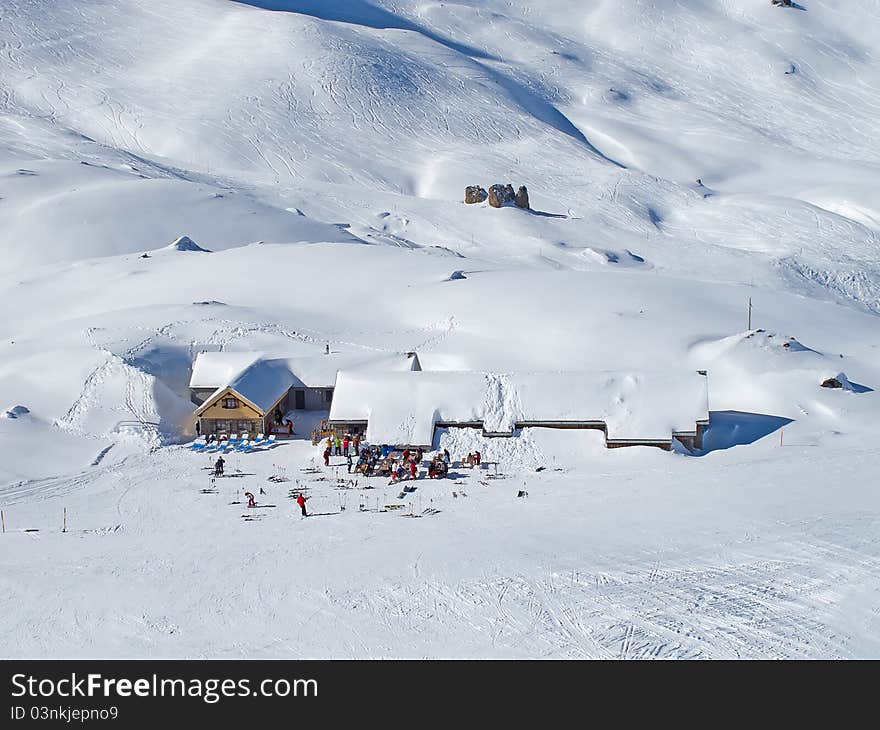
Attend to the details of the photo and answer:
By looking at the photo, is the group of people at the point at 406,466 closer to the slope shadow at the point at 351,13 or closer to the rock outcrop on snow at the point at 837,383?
the rock outcrop on snow at the point at 837,383

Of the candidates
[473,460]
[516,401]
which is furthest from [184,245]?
[473,460]

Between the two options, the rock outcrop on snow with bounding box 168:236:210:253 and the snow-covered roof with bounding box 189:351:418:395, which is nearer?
the snow-covered roof with bounding box 189:351:418:395

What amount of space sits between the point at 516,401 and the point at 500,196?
45.4 m

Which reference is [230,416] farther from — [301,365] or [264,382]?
[301,365]

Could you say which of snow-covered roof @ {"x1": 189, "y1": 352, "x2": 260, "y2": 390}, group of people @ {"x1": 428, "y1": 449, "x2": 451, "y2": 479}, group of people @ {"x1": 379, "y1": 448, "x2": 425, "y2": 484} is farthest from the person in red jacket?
snow-covered roof @ {"x1": 189, "y1": 352, "x2": 260, "y2": 390}

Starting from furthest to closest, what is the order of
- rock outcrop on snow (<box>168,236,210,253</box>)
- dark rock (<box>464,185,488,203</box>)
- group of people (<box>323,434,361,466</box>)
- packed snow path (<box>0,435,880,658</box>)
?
dark rock (<box>464,185,488,203</box>) → rock outcrop on snow (<box>168,236,210,253</box>) → group of people (<box>323,434,361,466</box>) → packed snow path (<box>0,435,880,658</box>)

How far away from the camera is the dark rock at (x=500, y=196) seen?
76.8m

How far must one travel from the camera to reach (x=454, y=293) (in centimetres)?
4669

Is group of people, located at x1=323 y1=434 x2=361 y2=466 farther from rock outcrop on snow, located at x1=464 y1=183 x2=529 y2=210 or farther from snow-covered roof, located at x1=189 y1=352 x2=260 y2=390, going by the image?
rock outcrop on snow, located at x1=464 y1=183 x2=529 y2=210

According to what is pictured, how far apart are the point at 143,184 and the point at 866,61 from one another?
87939mm

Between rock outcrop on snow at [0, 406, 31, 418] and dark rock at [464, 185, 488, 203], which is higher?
dark rock at [464, 185, 488, 203]

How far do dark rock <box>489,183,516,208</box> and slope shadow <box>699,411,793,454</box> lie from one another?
44.0 meters

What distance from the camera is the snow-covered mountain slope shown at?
21.8 meters

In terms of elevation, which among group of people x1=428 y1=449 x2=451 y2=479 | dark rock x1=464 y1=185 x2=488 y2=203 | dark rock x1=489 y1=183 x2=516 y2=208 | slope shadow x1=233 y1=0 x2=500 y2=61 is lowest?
group of people x1=428 y1=449 x2=451 y2=479
